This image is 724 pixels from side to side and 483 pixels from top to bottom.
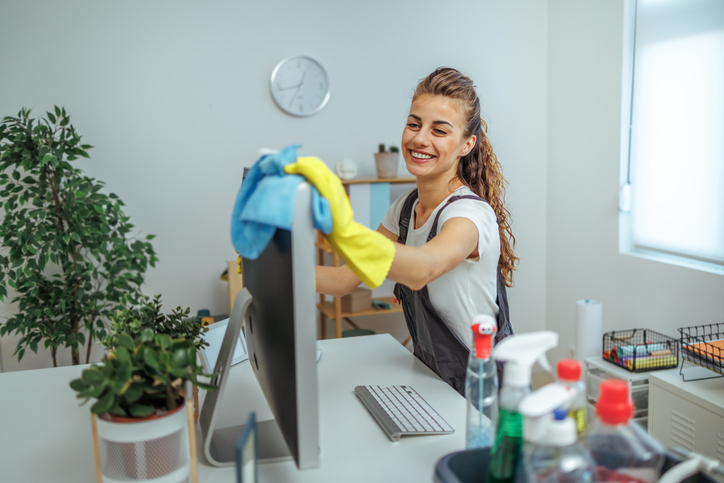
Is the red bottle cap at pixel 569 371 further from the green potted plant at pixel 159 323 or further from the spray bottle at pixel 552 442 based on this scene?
the green potted plant at pixel 159 323

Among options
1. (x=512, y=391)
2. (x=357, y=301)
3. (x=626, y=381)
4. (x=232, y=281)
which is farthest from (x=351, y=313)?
(x=512, y=391)

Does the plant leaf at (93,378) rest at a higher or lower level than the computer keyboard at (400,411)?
higher

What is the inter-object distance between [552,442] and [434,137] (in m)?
1.07

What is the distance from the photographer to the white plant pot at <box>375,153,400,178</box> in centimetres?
303

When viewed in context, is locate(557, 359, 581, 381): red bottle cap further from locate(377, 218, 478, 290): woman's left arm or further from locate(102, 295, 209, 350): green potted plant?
locate(102, 295, 209, 350): green potted plant

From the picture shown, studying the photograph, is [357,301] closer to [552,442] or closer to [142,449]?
[142,449]

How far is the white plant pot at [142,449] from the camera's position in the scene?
77 cm

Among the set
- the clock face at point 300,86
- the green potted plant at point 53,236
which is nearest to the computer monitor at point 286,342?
the green potted plant at point 53,236

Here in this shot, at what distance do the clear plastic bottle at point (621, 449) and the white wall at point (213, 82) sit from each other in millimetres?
2672

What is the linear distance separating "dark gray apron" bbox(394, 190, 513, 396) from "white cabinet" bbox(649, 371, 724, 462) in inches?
31.3

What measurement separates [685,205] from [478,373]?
2159 millimetres

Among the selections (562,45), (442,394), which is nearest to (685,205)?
(562,45)

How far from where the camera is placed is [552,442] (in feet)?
1.80

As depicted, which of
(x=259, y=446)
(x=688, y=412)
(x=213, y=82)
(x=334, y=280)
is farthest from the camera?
(x=213, y=82)
